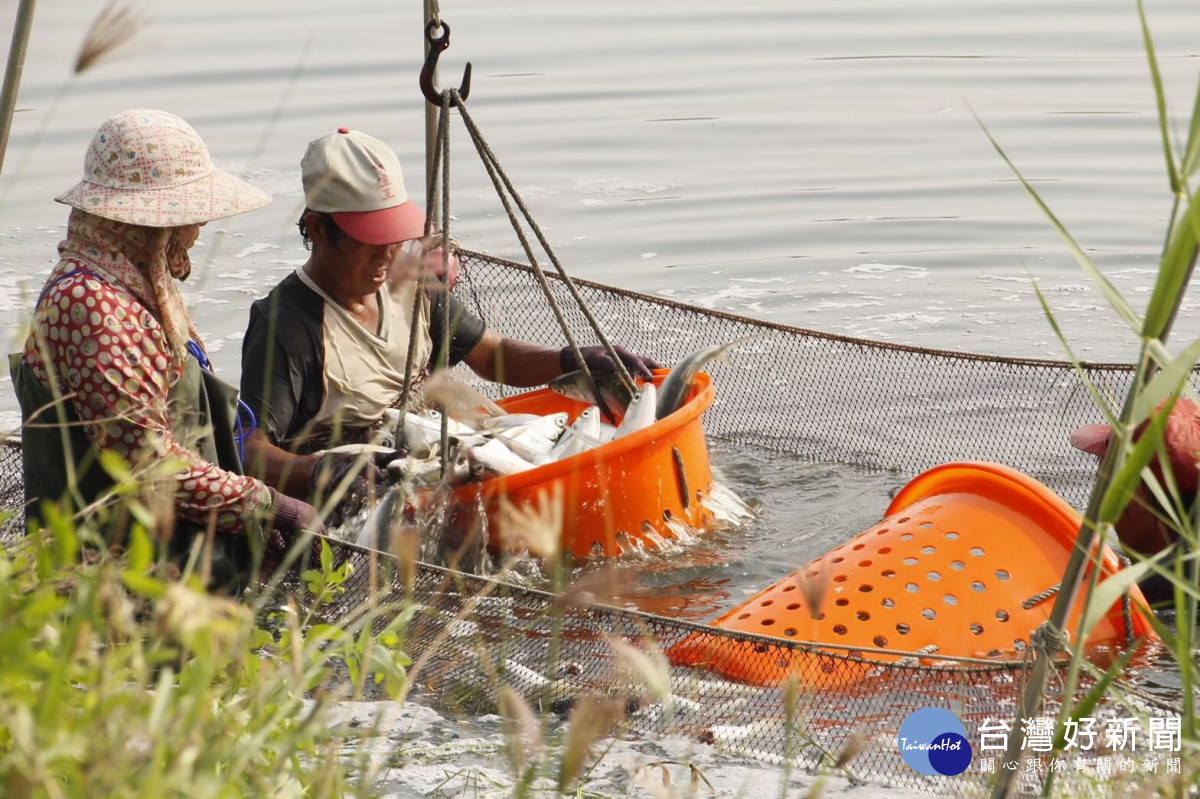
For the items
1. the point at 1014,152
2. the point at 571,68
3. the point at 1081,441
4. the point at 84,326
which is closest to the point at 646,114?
the point at 571,68

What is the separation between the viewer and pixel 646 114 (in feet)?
37.5

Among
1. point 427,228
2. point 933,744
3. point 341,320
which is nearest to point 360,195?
point 427,228

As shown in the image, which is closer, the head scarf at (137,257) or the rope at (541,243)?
the head scarf at (137,257)

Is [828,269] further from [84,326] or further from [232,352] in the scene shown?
[84,326]

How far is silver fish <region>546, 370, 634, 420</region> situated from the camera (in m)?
5.08

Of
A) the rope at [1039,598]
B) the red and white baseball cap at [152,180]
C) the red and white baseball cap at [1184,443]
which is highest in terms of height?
the red and white baseball cap at [152,180]

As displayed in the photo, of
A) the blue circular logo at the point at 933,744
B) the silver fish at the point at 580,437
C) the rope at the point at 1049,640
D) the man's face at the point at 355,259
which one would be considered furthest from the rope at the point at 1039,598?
the man's face at the point at 355,259

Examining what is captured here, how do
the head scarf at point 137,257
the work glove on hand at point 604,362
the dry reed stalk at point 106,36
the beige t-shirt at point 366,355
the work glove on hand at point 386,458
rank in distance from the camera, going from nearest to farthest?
the dry reed stalk at point 106,36 → the head scarf at point 137,257 → the work glove on hand at point 386,458 → the beige t-shirt at point 366,355 → the work glove on hand at point 604,362

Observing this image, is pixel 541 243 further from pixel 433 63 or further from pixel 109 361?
pixel 109 361

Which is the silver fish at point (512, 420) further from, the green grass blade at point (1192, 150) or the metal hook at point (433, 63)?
the green grass blade at point (1192, 150)

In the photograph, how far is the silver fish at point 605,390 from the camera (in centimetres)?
508

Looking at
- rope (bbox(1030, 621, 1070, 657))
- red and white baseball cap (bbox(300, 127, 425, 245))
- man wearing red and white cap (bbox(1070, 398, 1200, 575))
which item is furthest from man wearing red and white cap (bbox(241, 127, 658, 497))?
rope (bbox(1030, 621, 1070, 657))

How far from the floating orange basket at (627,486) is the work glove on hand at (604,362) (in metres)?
0.34

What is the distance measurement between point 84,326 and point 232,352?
12.7 feet
